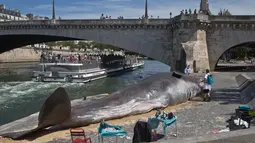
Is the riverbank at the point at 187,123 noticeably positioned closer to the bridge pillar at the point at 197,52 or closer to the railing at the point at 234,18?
the bridge pillar at the point at 197,52

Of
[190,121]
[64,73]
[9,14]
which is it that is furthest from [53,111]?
[9,14]

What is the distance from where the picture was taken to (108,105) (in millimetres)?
10516

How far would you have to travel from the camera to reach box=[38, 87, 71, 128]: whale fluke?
8080mm

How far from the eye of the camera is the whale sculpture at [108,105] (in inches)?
328

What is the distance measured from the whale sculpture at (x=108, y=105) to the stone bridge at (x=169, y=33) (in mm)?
18809

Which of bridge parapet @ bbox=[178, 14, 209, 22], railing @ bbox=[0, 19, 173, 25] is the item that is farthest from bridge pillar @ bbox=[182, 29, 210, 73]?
railing @ bbox=[0, 19, 173, 25]

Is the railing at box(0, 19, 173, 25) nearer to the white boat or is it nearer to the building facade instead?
the white boat

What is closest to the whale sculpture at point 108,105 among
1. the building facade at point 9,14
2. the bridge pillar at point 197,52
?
the bridge pillar at point 197,52

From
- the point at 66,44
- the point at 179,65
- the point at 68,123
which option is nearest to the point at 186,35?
the point at 179,65

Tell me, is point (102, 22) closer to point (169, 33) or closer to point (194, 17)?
point (169, 33)

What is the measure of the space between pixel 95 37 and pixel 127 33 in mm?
4830

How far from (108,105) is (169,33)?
28.8 metres

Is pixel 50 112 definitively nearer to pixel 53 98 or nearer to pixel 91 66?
pixel 53 98

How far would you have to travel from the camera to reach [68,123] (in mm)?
9141
